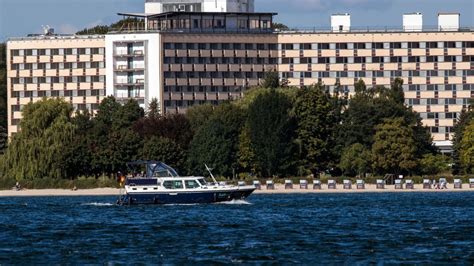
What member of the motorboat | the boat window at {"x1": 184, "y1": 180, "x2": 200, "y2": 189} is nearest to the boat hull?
the motorboat

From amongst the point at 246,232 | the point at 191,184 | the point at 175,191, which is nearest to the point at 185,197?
the point at 175,191

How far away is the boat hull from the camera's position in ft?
503

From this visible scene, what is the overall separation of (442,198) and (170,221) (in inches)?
2144

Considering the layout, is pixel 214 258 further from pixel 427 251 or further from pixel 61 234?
pixel 61 234

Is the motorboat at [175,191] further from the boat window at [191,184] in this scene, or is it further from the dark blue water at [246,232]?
the dark blue water at [246,232]

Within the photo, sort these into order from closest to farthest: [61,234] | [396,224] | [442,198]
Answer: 1. [61,234]
2. [396,224]
3. [442,198]

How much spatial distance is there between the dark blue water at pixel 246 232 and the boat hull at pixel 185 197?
1397mm

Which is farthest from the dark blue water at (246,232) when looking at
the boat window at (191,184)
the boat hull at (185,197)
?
the boat window at (191,184)

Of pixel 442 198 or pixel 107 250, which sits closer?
pixel 107 250

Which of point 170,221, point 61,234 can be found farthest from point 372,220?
point 61,234

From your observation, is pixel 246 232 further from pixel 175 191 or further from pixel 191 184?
pixel 191 184

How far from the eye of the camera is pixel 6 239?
108938 mm

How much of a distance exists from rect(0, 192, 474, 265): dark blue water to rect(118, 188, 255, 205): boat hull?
140cm

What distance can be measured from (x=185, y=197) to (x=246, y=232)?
138 feet
